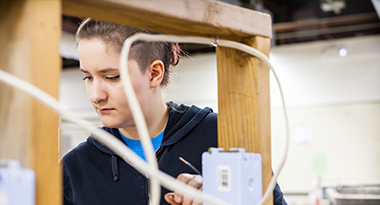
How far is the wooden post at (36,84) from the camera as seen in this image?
41 cm

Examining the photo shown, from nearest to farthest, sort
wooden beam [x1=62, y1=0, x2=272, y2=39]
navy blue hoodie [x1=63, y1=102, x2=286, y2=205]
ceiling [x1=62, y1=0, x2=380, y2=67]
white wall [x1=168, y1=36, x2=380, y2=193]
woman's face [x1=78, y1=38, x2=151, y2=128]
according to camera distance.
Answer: wooden beam [x1=62, y1=0, x2=272, y2=39] < woman's face [x1=78, y1=38, x2=151, y2=128] < navy blue hoodie [x1=63, y1=102, x2=286, y2=205] < ceiling [x1=62, y1=0, x2=380, y2=67] < white wall [x1=168, y1=36, x2=380, y2=193]

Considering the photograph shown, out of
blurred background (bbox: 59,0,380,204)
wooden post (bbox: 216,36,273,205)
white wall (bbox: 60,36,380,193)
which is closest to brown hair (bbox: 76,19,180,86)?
wooden post (bbox: 216,36,273,205)

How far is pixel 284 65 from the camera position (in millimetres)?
4883

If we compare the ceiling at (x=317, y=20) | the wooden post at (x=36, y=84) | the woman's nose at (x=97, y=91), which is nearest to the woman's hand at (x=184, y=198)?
the wooden post at (x=36, y=84)

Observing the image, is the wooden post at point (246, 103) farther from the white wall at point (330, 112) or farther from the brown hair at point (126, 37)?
the white wall at point (330, 112)

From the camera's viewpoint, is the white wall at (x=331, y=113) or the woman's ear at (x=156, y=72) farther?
the white wall at (x=331, y=113)

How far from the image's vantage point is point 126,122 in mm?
969

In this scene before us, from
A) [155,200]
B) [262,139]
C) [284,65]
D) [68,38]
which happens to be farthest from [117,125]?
[284,65]

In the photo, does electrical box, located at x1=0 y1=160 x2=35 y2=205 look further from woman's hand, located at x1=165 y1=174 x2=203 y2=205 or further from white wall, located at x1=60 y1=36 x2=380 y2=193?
white wall, located at x1=60 y1=36 x2=380 y2=193

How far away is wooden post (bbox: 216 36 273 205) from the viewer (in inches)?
26.8

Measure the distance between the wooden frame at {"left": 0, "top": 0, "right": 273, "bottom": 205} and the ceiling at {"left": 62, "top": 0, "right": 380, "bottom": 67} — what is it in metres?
3.63

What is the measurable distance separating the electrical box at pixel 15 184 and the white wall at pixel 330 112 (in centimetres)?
383

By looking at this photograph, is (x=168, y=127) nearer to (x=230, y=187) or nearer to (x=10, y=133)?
(x=230, y=187)

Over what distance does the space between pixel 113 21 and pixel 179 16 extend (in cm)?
10
